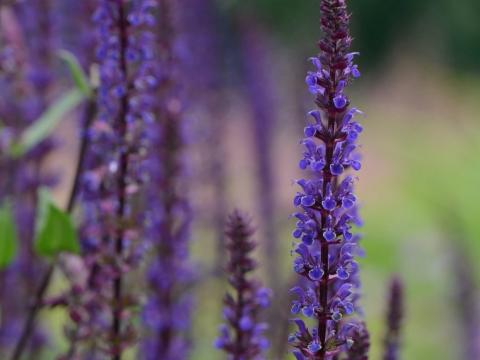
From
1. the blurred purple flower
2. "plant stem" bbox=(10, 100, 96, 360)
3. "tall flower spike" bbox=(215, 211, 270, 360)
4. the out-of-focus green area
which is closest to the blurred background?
the out-of-focus green area

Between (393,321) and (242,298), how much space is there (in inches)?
11.7

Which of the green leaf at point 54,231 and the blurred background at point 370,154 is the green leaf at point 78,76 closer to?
the green leaf at point 54,231

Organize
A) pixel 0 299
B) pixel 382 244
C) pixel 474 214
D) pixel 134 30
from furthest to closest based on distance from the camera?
pixel 474 214, pixel 382 244, pixel 0 299, pixel 134 30

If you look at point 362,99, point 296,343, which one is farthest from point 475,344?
point 362,99

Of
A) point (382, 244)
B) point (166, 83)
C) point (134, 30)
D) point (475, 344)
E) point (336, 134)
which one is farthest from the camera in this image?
point (382, 244)

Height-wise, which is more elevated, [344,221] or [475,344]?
[344,221]

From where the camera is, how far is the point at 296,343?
49.1 inches

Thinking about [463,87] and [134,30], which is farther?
[463,87]

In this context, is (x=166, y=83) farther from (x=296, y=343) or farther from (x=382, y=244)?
(x=382, y=244)

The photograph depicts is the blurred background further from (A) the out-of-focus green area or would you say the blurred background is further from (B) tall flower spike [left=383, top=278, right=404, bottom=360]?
(B) tall flower spike [left=383, top=278, right=404, bottom=360]

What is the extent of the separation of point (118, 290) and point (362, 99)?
870 cm

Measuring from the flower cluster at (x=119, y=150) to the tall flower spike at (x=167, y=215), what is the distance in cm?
22

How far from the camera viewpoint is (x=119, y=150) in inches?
66.3

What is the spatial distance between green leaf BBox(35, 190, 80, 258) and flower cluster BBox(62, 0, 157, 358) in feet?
0.18
